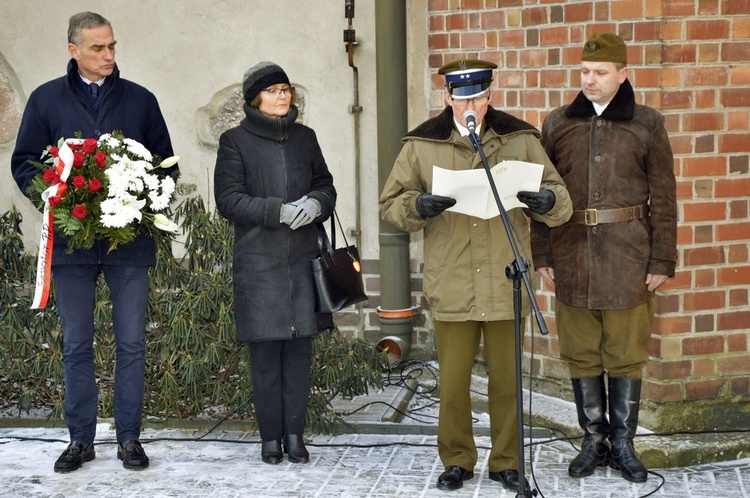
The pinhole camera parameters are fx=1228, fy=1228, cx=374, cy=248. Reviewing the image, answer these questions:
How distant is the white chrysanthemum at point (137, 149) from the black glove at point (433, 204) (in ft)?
4.76

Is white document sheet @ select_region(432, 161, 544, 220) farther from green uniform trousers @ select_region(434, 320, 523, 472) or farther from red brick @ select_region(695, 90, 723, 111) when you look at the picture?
red brick @ select_region(695, 90, 723, 111)

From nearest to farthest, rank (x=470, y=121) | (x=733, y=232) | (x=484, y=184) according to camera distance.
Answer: (x=470, y=121)
(x=484, y=184)
(x=733, y=232)

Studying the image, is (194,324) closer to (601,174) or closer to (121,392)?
(121,392)

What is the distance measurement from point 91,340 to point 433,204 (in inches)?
79.6

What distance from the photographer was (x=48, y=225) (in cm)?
593

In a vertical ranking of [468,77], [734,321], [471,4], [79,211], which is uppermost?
[471,4]

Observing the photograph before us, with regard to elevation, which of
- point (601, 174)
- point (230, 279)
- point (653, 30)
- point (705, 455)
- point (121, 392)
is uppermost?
point (653, 30)

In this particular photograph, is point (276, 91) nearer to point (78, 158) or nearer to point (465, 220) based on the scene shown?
point (78, 158)

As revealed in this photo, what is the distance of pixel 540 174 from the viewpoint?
17.9 ft

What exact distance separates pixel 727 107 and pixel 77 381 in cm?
366

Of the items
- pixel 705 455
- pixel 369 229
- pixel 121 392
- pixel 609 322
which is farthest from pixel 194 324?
pixel 705 455

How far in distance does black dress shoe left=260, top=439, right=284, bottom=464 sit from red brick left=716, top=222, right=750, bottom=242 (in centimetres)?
257

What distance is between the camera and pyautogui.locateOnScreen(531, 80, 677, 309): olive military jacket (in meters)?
5.80

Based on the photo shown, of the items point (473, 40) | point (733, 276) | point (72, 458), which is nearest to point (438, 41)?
point (473, 40)
